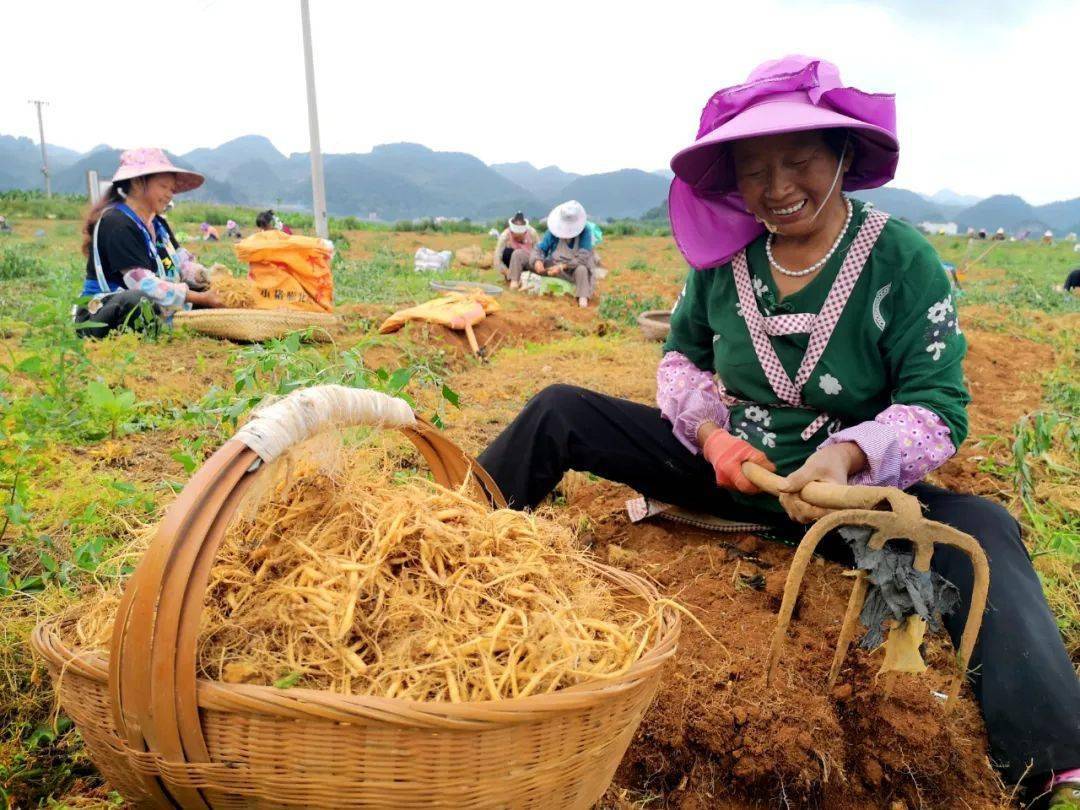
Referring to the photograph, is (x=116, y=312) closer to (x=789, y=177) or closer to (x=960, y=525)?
(x=789, y=177)

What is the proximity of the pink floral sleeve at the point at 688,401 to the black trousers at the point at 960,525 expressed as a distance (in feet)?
0.18

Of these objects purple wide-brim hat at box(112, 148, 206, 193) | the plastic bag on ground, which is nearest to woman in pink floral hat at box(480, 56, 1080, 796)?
purple wide-brim hat at box(112, 148, 206, 193)

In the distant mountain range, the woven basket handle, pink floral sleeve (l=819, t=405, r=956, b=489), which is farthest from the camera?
the distant mountain range

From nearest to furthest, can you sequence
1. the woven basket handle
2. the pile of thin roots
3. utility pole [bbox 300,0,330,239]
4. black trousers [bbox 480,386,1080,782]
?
the woven basket handle < the pile of thin roots < black trousers [bbox 480,386,1080,782] < utility pole [bbox 300,0,330,239]

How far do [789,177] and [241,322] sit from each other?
390cm

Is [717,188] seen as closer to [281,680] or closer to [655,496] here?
[655,496]

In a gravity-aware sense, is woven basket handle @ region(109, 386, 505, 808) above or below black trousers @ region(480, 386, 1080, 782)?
above

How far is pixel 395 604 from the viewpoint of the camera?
1.11 metres

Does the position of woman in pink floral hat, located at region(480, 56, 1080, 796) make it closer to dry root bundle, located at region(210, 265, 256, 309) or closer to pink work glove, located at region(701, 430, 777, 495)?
pink work glove, located at region(701, 430, 777, 495)

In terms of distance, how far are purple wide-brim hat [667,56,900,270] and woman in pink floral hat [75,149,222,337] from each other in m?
3.60

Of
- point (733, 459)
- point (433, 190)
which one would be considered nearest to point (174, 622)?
point (733, 459)

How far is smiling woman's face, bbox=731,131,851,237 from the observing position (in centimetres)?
183

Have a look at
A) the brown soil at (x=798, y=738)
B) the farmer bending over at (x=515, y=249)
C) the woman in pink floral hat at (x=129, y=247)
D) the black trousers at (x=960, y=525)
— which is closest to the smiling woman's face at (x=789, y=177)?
the black trousers at (x=960, y=525)

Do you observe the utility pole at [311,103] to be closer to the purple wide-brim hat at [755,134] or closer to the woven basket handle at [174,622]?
the purple wide-brim hat at [755,134]
